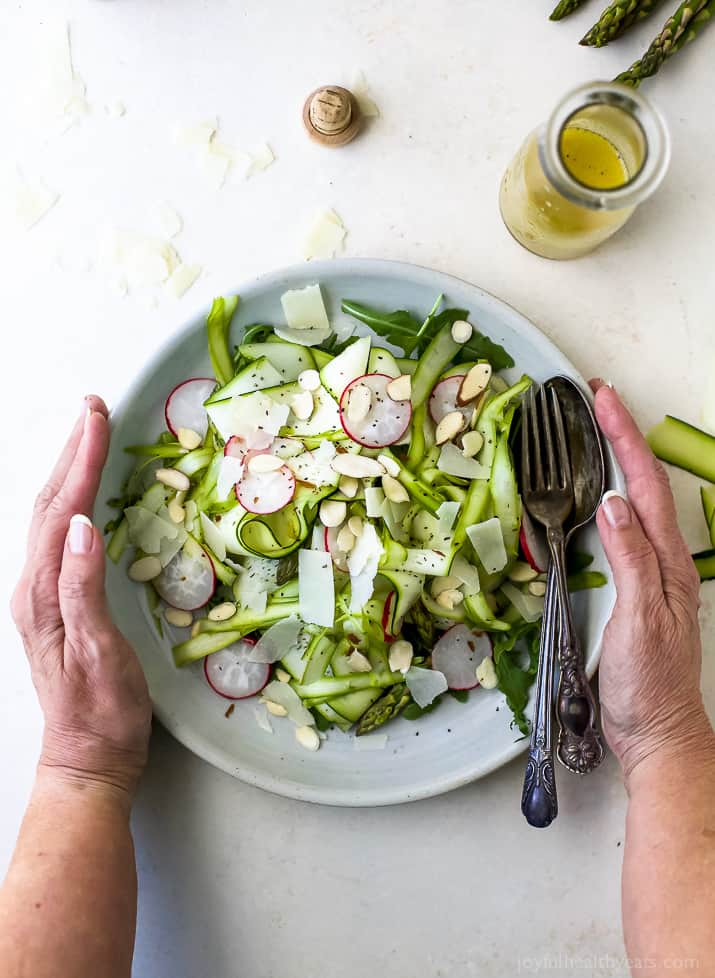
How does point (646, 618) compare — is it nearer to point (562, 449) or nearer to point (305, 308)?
point (562, 449)

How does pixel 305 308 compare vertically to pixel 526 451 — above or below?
above

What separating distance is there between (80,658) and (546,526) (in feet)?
2.85

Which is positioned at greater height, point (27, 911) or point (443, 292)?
point (443, 292)

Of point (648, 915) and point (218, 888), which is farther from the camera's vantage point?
point (218, 888)

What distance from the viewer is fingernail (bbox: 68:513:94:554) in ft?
4.52

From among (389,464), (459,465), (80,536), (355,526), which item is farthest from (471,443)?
(80,536)

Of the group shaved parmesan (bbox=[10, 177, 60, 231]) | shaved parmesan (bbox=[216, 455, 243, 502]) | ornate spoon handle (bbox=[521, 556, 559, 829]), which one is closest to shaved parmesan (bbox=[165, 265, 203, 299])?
shaved parmesan (bbox=[10, 177, 60, 231])

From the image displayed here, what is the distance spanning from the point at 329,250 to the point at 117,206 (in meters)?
0.46

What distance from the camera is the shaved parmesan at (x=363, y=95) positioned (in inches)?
64.7

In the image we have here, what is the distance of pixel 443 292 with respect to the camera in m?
1.48

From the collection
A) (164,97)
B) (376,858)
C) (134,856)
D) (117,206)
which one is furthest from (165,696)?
(164,97)

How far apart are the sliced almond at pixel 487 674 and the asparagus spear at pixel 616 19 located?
49.4 inches

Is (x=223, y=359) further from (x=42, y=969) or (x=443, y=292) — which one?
(x=42, y=969)

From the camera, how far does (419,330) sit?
4.93 ft
